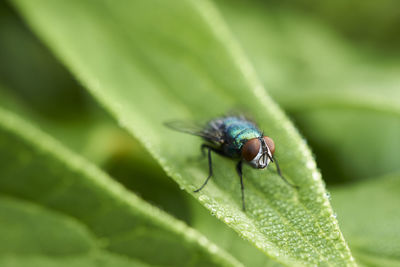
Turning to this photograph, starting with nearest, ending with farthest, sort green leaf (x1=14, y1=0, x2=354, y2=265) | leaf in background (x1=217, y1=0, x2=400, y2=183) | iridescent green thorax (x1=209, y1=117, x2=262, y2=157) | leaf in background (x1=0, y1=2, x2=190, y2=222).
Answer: green leaf (x1=14, y1=0, x2=354, y2=265), iridescent green thorax (x1=209, y1=117, x2=262, y2=157), leaf in background (x1=0, y1=2, x2=190, y2=222), leaf in background (x1=217, y1=0, x2=400, y2=183)

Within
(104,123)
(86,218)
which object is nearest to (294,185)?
(86,218)

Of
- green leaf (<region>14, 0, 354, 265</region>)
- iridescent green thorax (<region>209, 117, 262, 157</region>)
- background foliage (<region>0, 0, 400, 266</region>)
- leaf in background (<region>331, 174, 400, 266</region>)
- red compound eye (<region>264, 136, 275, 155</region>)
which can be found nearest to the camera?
green leaf (<region>14, 0, 354, 265</region>)

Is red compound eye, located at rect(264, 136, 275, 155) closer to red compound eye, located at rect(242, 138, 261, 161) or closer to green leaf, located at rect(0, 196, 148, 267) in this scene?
red compound eye, located at rect(242, 138, 261, 161)

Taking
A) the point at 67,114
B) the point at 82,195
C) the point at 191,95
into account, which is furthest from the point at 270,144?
the point at 67,114

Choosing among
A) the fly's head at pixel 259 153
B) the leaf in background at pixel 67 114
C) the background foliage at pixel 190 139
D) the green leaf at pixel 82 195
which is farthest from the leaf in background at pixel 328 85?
the green leaf at pixel 82 195

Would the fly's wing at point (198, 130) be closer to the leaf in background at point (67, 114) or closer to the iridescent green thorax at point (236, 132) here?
the iridescent green thorax at point (236, 132)

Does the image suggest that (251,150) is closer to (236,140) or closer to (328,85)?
(236,140)

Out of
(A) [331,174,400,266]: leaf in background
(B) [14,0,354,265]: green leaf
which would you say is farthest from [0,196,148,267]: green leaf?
(A) [331,174,400,266]: leaf in background
